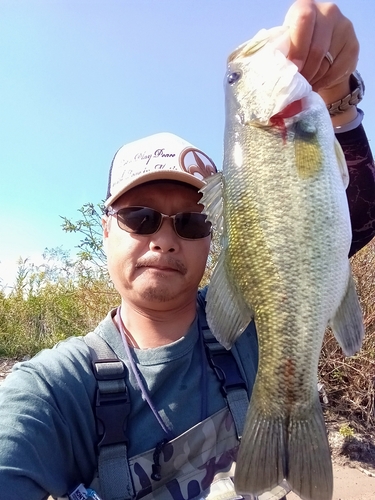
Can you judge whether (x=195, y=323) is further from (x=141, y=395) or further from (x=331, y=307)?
(x=331, y=307)

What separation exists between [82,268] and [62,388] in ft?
17.4

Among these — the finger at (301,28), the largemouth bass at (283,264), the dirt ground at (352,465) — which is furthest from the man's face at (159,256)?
the dirt ground at (352,465)

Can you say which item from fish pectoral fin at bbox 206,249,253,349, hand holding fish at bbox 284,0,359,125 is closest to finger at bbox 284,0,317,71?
hand holding fish at bbox 284,0,359,125

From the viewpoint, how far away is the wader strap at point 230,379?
1.85 meters

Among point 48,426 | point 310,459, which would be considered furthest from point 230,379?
point 48,426

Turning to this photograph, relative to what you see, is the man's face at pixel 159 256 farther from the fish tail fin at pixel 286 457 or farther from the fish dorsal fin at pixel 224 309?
the fish tail fin at pixel 286 457

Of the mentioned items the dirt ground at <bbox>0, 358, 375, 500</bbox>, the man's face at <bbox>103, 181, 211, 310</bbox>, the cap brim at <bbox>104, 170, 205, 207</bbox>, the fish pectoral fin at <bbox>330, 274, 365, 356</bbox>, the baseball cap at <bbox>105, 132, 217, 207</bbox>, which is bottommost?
the dirt ground at <bbox>0, 358, 375, 500</bbox>

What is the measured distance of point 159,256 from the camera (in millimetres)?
1985

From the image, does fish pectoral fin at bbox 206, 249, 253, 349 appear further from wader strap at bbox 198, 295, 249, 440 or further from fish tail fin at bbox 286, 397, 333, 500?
wader strap at bbox 198, 295, 249, 440

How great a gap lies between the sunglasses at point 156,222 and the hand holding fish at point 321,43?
73 cm

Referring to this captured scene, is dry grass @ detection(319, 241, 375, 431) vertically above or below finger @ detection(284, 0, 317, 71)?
below

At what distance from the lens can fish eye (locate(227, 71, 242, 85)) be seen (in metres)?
1.70

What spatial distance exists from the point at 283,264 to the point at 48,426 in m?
0.98

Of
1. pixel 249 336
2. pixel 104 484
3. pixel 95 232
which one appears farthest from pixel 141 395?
pixel 95 232
